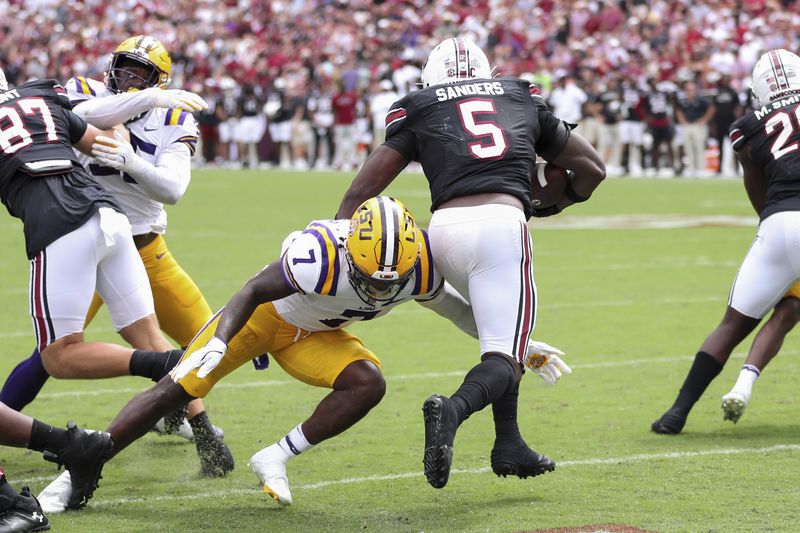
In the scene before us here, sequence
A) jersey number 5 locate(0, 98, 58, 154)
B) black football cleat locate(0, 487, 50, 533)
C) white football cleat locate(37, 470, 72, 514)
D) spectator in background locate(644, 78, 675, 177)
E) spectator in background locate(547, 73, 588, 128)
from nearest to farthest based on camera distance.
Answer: black football cleat locate(0, 487, 50, 533) → white football cleat locate(37, 470, 72, 514) → jersey number 5 locate(0, 98, 58, 154) → spectator in background locate(644, 78, 675, 177) → spectator in background locate(547, 73, 588, 128)

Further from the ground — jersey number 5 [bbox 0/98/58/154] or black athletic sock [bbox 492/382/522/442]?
jersey number 5 [bbox 0/98/58/154]

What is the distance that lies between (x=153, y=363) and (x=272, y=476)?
69cm

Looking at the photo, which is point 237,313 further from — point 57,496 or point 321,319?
point 57,496

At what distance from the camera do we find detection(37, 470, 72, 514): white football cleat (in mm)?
4410

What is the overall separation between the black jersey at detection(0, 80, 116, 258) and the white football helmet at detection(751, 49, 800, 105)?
3.01 meters

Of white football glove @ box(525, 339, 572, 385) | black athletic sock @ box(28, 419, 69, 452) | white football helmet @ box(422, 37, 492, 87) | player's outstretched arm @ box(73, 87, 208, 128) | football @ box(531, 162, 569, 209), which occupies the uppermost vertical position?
white football helmet @ box(422, 37, 492, 87)

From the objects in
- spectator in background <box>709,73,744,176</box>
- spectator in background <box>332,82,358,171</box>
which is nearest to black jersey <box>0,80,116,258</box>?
spectator in background <box>709,73,744,176</box>

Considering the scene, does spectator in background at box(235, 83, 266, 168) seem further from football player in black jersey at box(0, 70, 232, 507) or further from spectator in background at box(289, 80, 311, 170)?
football player in black jersey at box(0, 70, 232, 507)

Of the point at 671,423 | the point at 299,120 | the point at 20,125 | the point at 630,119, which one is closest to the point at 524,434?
the point at 671,423

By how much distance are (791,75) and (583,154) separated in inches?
53.6

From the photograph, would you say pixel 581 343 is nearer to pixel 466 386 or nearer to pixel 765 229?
pixel 765 229

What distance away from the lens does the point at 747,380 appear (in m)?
5.44

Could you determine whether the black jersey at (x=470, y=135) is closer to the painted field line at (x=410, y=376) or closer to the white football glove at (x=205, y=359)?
the white football glove at (x=205, y=359)

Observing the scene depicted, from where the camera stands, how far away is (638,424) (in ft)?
18.9
